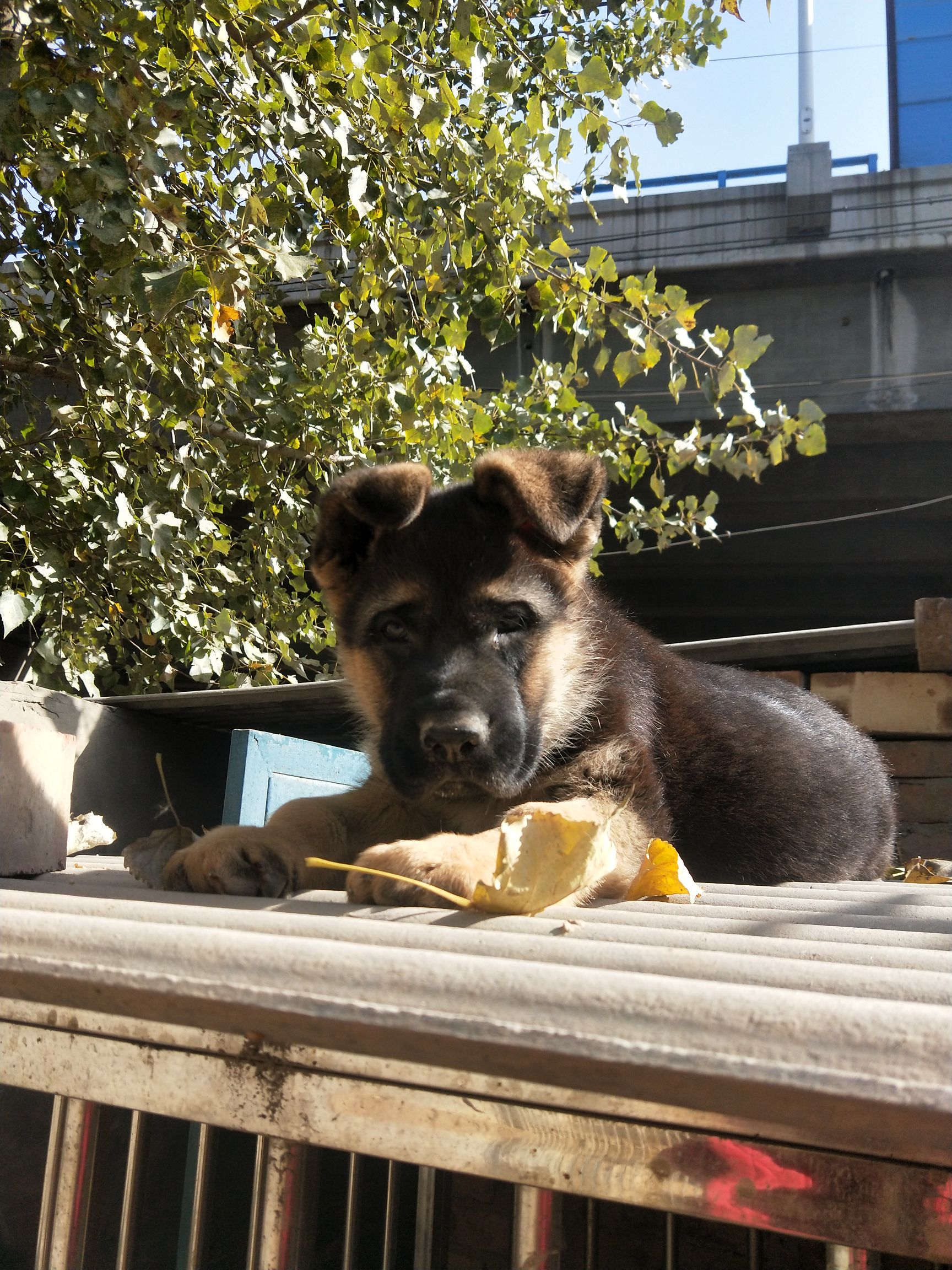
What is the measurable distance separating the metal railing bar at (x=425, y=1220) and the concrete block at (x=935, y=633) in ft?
13.5

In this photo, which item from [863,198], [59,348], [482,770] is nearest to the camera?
[482,770]

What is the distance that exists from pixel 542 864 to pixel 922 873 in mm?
2366

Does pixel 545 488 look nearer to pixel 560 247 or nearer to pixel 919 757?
pixel 560 247

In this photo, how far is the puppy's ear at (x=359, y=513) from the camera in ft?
10.2

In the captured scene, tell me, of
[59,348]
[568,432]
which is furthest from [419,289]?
[59,348]

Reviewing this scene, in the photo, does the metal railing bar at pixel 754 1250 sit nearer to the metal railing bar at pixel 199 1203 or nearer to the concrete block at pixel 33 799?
the metal railing bar at pixel 199 1203

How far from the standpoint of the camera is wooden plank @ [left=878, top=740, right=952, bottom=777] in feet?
16.5

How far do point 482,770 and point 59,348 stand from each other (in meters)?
2.84

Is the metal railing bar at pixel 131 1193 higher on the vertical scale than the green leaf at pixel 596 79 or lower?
lower

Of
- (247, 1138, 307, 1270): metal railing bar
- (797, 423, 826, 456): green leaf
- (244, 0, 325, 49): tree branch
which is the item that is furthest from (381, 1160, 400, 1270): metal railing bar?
(797, 423, 826, 456): green leaf

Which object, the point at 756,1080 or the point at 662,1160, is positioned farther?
the point at 662,1160

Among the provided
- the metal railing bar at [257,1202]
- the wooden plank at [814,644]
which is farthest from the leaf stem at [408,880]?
the wooden plank at [814,644]

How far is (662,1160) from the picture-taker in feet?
3.24

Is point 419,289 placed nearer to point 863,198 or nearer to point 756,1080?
point 756,1080
